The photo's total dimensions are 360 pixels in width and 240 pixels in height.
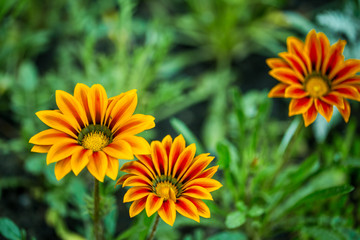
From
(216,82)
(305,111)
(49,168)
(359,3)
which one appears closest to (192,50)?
(216,82)

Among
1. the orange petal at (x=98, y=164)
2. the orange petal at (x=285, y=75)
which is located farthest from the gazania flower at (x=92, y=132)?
the orange petal at (x=285, y=75)

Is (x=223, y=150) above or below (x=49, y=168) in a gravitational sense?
below

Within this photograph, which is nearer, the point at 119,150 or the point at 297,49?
the point at 119,150

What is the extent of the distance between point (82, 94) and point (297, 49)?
1.92ft

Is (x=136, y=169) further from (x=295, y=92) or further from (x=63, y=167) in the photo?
(x=295, y=92)

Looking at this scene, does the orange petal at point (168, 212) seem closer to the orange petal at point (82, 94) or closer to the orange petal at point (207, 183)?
the orange petal at point (207, 183)

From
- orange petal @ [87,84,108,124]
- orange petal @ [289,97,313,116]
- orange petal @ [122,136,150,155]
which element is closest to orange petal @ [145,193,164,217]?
orange petal @ [122,136,150,155]

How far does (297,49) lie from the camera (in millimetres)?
913

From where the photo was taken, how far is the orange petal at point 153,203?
2.30 ft

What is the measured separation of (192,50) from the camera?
2.25 m

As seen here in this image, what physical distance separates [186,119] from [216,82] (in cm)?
28

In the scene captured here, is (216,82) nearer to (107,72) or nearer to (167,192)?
(107,72)

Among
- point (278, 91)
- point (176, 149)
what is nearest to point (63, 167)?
point (176, 149)

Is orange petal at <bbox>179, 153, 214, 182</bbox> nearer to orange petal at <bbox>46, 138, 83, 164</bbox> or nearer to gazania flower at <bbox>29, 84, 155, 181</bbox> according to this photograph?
gazania flower at <bbox>29, 84, 155, 181</bbox>
